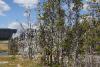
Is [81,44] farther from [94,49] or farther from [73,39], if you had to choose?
[94,49]

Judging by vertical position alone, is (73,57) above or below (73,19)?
below

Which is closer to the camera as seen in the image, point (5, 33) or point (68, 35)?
point (68, 35)

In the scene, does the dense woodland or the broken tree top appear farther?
the broken tree top

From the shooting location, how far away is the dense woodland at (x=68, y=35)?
2102cm

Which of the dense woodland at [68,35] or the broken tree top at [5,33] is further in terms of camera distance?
the broken tree top at [5,33]

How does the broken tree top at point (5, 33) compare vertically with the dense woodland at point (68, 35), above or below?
below

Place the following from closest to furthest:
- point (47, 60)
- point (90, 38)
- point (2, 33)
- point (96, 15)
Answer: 1. point (96, 15)
2. point (90, 38)
3. point (47, 60)
4. point (2, 33)

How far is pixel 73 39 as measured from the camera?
25.8 meters

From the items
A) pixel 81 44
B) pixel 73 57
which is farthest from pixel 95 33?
pixel 73 57

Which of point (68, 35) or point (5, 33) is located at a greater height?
point (68, 35)

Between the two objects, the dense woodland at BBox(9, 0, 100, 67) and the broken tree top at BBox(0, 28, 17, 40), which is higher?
the dense woodland at BBox(9, 0, 100, 67)

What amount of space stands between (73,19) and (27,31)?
1651cm

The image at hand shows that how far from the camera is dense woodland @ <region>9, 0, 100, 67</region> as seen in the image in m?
21.0

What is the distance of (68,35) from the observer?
26000 millimetres
